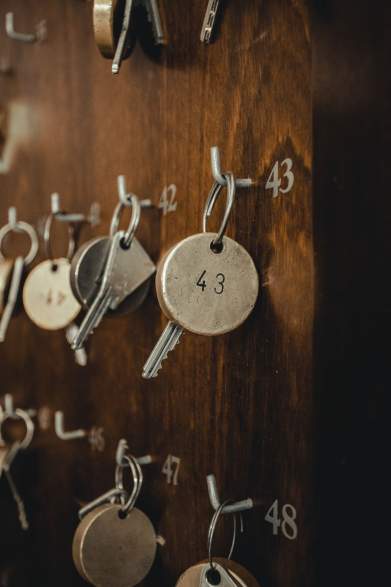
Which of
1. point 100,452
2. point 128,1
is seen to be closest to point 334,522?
point 100,452

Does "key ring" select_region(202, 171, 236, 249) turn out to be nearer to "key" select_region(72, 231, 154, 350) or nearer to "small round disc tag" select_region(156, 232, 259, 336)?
"small round disc tag" select_region(156, 232, 259, 336)

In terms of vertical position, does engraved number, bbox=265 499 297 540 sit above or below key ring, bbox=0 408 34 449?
above

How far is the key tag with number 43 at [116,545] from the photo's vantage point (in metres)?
0.66

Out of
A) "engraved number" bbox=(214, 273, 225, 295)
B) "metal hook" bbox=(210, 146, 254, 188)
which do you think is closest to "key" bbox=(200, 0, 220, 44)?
"metal hook" bbox=(210, 146, 254, 188)

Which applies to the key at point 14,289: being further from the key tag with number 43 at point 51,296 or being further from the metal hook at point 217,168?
the metal hook at point 217,168

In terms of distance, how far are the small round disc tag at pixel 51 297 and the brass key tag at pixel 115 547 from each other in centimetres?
25

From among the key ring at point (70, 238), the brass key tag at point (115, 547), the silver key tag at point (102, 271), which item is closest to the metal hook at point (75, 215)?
the key ring at point (70, 238)

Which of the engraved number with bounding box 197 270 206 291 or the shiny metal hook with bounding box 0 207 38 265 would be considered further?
the shiny metal hook with bounding box 0 207 38 265

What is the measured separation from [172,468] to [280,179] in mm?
340

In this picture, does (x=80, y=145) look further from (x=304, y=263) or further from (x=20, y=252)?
(x=304, y=263)

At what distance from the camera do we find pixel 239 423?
591mm

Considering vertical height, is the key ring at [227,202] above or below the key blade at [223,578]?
above

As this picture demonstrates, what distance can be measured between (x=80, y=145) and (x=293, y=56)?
1.29ft

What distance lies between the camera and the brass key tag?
66cm
